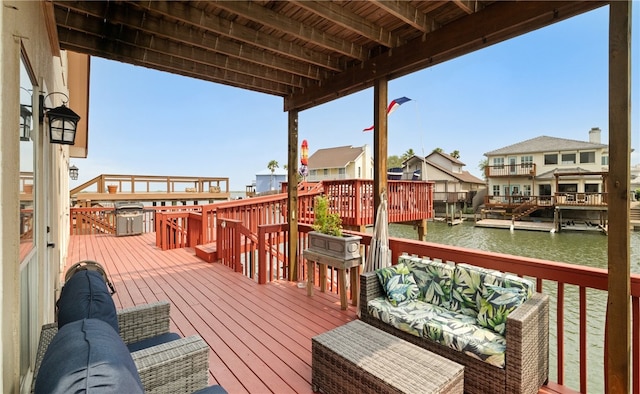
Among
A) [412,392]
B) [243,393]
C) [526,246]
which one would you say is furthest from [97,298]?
[526,246]

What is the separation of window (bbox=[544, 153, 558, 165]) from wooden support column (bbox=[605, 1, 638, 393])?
1024 inches

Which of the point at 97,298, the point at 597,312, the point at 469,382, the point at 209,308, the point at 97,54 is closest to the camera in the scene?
the point at 97,298

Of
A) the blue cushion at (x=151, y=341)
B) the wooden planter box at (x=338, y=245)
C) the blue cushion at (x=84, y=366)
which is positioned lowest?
the blue cushion at (x=151, y=341)

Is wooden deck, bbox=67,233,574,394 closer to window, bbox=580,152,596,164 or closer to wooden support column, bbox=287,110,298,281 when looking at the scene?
wooden support column, bbox=287,110,298,281

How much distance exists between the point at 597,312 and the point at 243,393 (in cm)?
809

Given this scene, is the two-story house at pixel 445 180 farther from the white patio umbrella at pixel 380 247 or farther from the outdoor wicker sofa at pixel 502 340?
the outdoor wicker sofa at pixel 502 340

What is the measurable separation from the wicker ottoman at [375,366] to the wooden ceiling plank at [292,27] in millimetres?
2736

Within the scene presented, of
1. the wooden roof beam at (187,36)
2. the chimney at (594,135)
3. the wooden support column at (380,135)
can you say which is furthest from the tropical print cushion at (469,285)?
the chimney at (594,135)

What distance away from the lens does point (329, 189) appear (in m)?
8.02

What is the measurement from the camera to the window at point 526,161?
2330 cm

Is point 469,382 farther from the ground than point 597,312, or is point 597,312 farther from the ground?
point 469,382

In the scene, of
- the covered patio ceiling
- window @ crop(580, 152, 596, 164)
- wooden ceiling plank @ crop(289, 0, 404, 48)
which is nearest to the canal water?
the covered patio ceiling

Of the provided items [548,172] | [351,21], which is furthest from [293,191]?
[548,172]

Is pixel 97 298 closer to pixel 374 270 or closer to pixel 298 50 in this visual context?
pixel 374 270
